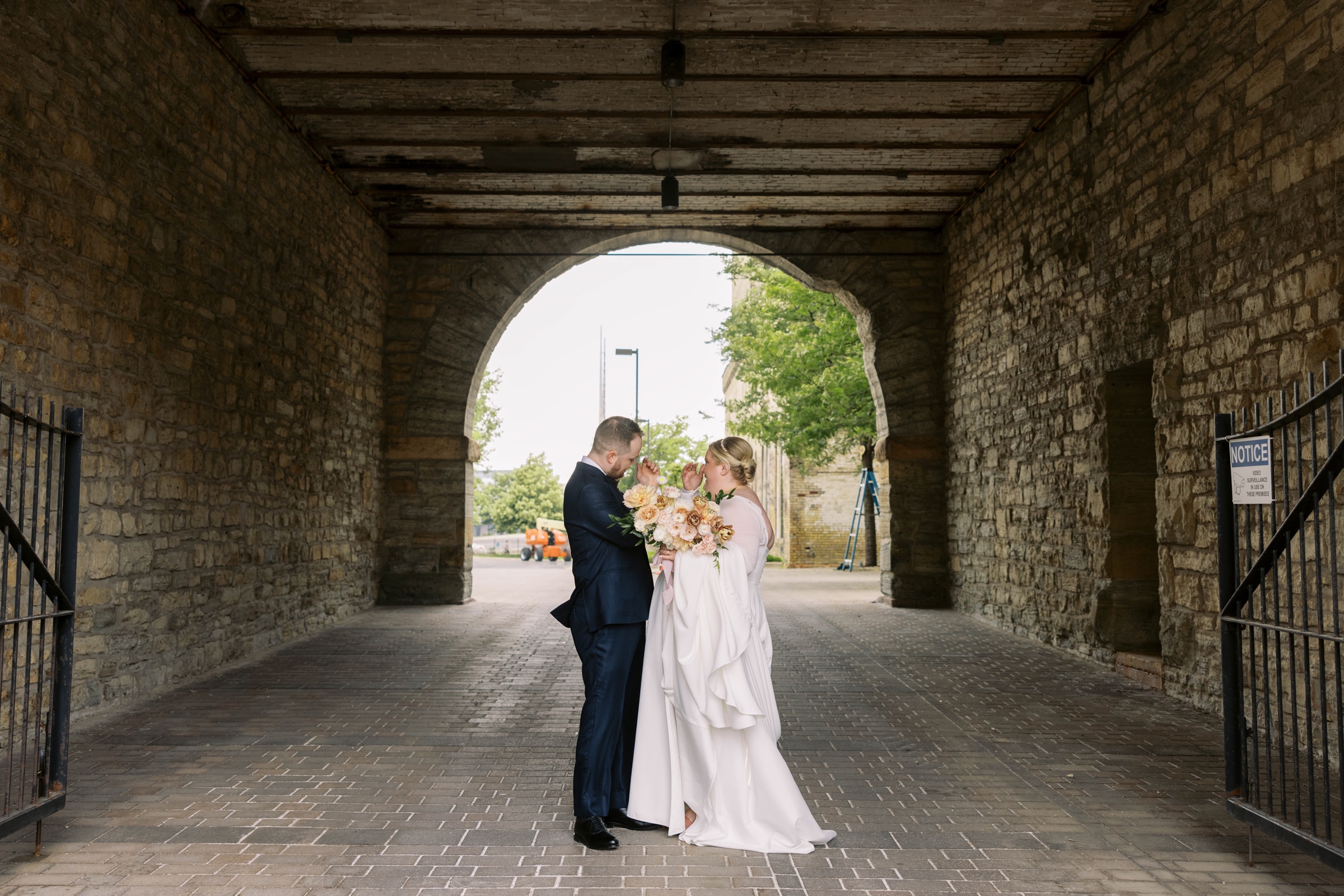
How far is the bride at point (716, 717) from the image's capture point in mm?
3719

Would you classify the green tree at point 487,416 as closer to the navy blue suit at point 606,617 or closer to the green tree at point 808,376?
the green tree at point 808,376

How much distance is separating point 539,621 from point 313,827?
23.6 ft

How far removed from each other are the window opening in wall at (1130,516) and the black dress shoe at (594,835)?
566cm

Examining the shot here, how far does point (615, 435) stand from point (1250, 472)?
2.64m

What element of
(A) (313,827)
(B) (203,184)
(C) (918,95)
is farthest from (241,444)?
(C) (918,95)

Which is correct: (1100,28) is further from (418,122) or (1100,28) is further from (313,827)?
(313,827)

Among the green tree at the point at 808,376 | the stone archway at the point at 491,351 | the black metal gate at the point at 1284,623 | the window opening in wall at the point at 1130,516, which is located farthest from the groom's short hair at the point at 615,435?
the green tree at the point at 808,376

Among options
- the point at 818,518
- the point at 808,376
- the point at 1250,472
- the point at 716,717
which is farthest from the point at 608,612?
the point at 818,518

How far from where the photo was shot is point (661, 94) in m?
8.61

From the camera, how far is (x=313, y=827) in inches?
151

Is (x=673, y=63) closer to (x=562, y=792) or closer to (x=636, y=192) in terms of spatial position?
(x=636, y=192)

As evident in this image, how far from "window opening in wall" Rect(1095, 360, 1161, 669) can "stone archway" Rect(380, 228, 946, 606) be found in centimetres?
486

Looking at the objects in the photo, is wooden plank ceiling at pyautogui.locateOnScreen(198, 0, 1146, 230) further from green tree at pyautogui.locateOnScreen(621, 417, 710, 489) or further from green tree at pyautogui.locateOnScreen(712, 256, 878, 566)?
green tree at pyautogui.locateOnScreen(621, 417, 710, 489)

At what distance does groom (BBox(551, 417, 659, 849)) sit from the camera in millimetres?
3889
